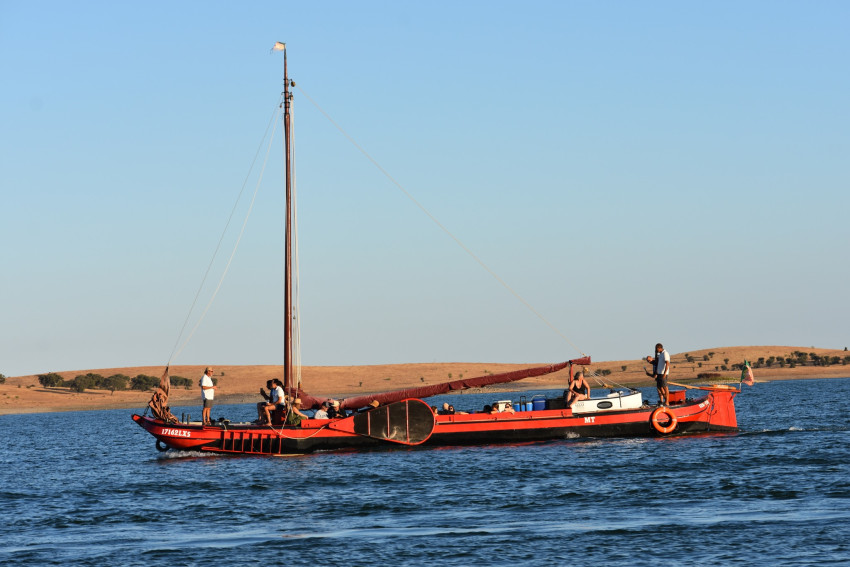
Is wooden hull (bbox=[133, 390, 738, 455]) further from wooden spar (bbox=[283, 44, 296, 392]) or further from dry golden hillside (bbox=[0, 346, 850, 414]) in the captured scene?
dry golden hillside (bbox=[0, 346, 850, 414])

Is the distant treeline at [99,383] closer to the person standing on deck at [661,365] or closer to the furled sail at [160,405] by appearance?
the furled sail at [160,405]

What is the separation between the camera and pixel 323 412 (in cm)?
3662

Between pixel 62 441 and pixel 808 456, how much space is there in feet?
133

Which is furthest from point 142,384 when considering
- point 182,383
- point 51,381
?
point 51,381

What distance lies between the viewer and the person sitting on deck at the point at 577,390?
1431 inches

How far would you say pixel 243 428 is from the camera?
35750mm

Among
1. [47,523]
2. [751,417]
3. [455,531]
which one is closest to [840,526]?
[455,531]

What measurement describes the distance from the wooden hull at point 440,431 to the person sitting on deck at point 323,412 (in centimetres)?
54

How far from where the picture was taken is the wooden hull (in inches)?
1401

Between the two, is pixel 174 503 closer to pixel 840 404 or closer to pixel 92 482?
pixel 92 482

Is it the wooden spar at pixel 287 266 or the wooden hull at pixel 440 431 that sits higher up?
the wooden spar at pixel 287 266

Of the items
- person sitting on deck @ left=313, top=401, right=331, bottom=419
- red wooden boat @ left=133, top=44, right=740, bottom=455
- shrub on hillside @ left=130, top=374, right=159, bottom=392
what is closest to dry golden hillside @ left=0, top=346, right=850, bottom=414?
shrub on hillside @ left=130, top=374, right=159, bottom=392

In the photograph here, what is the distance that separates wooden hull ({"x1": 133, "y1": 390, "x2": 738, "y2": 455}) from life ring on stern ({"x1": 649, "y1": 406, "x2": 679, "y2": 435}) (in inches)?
1.5

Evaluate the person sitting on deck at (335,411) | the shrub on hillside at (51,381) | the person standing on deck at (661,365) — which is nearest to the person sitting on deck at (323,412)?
the person sitting on deck at (335,411)
